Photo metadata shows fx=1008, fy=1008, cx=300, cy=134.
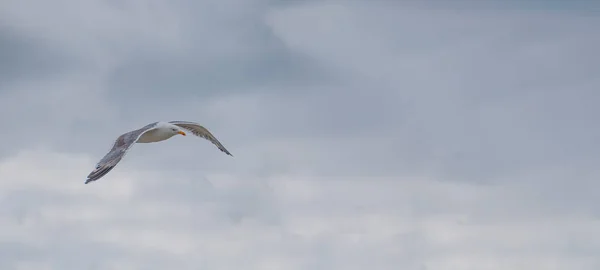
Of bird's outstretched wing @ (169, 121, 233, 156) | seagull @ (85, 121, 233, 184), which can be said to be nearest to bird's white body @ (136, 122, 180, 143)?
seagull @ (85, 121, 233, 184)

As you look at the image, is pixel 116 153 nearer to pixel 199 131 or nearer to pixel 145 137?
pixel 145 137

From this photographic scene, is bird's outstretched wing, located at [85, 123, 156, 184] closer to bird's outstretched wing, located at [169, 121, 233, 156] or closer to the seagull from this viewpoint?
the seagull

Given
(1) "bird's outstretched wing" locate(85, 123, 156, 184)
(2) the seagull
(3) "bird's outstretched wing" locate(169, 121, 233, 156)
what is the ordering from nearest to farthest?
1. (1) "bird's outstretched wing" locate(85, 123, 156, 184)
2. (2) the seagull
3. (3) "bird's outstretched wing" locate(169, 121, 233, 156)

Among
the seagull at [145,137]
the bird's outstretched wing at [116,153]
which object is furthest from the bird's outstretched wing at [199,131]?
the bird's outstretched wing at [116,153]

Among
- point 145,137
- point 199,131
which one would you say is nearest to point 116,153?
point 145,137

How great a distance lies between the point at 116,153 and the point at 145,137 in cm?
1095

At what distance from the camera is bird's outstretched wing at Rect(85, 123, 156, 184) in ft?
225

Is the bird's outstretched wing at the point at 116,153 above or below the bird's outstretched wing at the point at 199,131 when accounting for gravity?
below

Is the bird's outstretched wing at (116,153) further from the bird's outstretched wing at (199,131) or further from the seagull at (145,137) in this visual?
the bird's outstretched wing at (199,131)

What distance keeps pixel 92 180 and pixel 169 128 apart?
21667 millimetres

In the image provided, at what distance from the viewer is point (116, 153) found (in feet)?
246

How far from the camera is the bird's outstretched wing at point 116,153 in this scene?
225ft

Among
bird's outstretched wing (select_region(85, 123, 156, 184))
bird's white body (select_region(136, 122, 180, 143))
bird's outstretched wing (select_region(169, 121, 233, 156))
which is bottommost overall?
bird's outstretched wing (select_region(85, 123, 156, 184))

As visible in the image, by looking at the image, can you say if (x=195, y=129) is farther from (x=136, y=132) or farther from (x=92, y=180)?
(x=92, y=180)
